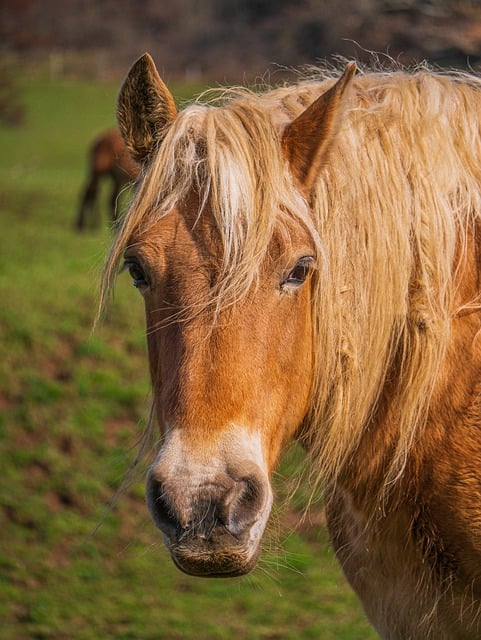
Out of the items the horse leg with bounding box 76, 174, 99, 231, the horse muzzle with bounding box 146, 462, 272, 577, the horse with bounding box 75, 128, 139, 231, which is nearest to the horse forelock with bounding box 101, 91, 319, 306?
the horse muzzle with bounding box 146, 462, 272, 577

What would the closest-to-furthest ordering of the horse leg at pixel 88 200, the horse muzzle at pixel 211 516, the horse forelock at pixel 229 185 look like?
the horse muzzle at pixel 211 516, the horse forelock at pixel 229 185, the horse leg at pixel 88 200

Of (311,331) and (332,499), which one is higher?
(311,331)

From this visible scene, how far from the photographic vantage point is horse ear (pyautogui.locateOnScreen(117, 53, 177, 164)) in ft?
7.72

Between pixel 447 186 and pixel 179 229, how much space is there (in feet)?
2.65

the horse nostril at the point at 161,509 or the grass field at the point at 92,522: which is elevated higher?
the horse nostril at the point at 161,509

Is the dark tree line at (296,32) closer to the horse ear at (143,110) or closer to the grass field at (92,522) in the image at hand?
the horse ear at (143,110)

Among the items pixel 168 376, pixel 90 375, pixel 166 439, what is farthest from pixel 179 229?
pixel 90 375

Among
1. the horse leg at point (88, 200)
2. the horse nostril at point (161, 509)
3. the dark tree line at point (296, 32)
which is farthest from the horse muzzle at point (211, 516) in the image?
the horse leg at point (88, 200)

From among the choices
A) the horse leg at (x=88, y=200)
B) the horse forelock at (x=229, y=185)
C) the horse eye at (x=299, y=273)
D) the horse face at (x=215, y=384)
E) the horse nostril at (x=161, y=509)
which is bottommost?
the horse leg at (x=88, y=200)

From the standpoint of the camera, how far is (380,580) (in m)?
2.59

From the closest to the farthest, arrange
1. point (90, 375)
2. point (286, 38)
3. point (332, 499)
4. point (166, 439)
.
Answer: point (166, 439) → point (332, 499) → point (90, 375) → point (286, 38)

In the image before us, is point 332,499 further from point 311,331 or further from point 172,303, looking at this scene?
point 172,303

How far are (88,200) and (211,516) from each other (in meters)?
14.0

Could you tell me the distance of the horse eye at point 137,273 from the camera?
229 cm
